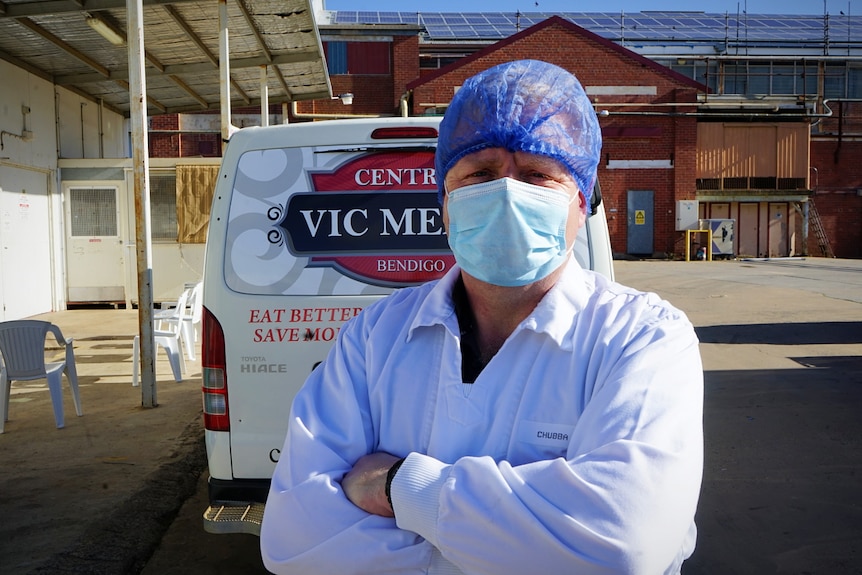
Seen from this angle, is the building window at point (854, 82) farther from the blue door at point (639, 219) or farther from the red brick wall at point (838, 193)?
the blue door at point (639, 219)

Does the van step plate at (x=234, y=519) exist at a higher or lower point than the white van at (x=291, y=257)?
lower

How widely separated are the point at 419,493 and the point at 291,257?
255 cm

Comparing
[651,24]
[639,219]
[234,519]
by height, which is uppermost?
[651,24]

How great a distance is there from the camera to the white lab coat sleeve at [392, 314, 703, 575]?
146 centimetres

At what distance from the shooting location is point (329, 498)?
1.69 m

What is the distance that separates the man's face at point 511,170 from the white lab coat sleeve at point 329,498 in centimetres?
47

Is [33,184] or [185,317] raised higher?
[33,184]

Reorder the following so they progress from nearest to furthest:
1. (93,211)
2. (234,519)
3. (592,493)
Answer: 1. (592,493)
2. (234,519)
3. (93,211)

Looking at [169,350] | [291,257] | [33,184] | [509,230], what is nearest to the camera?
[509,230]

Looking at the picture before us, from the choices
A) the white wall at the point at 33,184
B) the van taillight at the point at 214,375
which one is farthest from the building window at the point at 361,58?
the van taillight at the point at 214,375

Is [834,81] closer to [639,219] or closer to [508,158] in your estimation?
[639,219]

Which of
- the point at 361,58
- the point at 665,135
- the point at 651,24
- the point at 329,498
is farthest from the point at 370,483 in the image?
the point at 651,24

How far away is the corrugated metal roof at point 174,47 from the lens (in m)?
10.9

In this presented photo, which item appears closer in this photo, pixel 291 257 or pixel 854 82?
pixel 291 257
